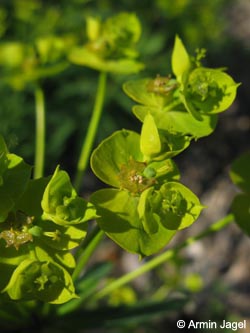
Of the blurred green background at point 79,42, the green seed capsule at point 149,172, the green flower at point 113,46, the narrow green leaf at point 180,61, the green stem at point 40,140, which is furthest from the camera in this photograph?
the blurred green background at point 79,42

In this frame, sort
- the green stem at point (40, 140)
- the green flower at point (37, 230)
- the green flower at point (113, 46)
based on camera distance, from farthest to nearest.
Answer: the green flower at point (113, 46) < the green stem at point (40, 140) < the green flower at point (37, 230)

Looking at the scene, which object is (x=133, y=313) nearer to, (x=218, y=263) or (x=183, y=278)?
(x=183, y=278)

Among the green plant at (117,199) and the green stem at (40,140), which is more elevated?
the green plant at (117,199)

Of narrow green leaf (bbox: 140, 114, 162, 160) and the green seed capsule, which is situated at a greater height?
narrow green leaf (bbox: 140, 114, 162, 160)

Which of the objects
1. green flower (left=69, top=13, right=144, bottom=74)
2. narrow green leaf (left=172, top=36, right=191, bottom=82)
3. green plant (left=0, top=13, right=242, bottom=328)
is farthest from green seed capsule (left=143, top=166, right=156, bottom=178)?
green flower (left=69, top=13, right=144, bottom=74)

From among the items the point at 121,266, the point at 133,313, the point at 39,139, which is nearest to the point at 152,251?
the point at 133,313

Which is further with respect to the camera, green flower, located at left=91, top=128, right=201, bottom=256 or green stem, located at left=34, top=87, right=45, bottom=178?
green stem, located at left=34, top=87, right=45, bottom=178

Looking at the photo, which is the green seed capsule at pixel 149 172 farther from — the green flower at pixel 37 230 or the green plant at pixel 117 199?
the green flower at pixel 37 230

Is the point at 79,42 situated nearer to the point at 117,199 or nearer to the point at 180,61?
the point at 180,61

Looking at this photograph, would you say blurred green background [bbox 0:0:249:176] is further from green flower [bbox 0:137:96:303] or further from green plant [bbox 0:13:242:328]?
green flower [bbox 0:137:96:303]

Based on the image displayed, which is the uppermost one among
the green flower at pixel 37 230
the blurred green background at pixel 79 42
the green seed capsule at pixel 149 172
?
the green seed capsule at pixel 149 172

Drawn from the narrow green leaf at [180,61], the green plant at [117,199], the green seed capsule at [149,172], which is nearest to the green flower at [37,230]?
the green plant at [117,199]
